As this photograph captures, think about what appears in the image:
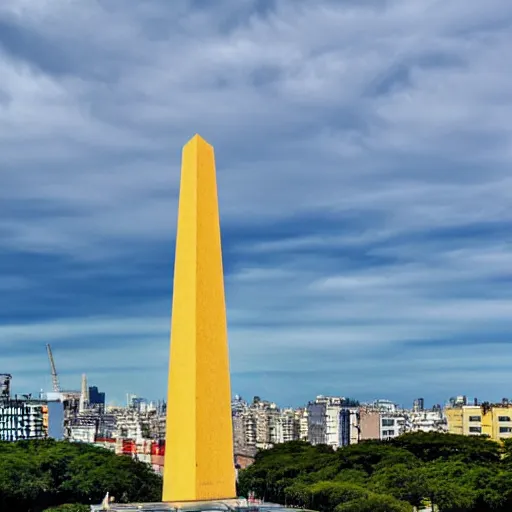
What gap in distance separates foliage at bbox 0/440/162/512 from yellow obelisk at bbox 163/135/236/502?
24.1 meters

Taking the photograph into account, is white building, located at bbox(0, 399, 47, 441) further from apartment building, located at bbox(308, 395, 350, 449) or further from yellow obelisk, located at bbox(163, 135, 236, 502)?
yellow obelisk, located at bbox(163, 135, 236, 502)

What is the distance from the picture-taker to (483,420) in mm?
81875

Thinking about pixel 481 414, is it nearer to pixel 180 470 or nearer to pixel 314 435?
pixel 314 435

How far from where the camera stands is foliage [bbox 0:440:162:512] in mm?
44406

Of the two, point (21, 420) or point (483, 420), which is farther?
point (21, 420)

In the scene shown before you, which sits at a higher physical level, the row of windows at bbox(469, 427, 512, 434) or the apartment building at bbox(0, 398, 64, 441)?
the apartment building at bbox(0, 398, 64, 441)

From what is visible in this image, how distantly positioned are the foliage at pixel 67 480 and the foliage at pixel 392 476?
6991 millimetres

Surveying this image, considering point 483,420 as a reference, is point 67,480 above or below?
below

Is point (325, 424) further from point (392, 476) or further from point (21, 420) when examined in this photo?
point (392, 476)

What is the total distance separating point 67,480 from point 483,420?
45.2m

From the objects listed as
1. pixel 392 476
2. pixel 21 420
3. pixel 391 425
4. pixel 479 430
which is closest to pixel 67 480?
pixel 392 476

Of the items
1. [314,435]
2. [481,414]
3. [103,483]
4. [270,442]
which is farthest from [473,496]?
[270,442]

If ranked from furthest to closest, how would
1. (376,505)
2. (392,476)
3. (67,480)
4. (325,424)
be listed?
1. (325,424)
2. (67,480)
3. (392,476)
4. (376,505)

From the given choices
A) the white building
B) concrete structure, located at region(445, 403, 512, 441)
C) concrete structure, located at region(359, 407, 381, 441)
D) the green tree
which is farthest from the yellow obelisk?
the white building
